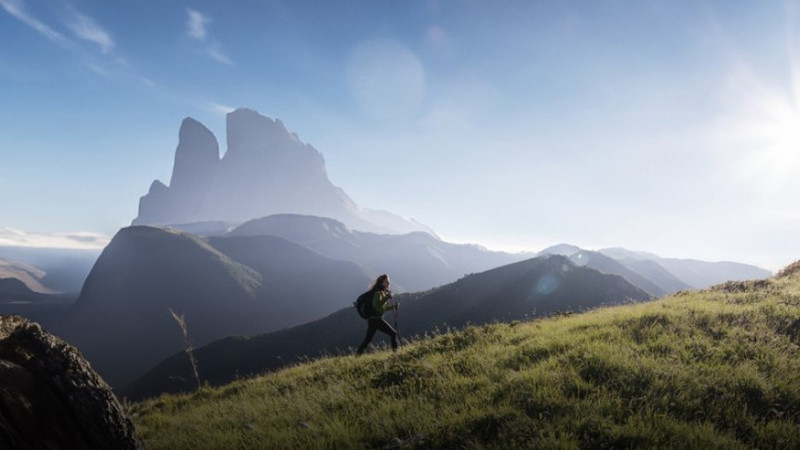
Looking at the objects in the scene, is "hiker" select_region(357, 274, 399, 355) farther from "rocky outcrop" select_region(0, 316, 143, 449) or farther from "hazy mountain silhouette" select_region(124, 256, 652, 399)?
"hazy mountain silhouette" select_region(124, 256, 652, 399)

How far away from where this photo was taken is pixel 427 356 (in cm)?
855

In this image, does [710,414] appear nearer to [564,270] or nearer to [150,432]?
[150,432]

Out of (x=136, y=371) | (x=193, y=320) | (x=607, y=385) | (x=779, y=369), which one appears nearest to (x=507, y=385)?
(x=607, y=385)

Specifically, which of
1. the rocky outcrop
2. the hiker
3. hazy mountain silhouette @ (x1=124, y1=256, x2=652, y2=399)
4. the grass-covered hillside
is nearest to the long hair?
the hiker

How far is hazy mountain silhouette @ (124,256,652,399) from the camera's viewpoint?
348 ft

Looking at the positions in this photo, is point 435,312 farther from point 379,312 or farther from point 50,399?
point 50,399

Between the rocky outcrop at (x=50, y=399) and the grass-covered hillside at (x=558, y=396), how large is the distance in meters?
1.31

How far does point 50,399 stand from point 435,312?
114 metres

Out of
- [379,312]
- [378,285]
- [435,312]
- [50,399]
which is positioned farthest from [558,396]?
[435,312]

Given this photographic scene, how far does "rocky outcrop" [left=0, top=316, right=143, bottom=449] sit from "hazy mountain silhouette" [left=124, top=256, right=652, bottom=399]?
99141 mm

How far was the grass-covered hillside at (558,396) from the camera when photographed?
14.5 ft

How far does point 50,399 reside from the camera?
14.1ft

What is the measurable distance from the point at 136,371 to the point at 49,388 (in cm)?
19280

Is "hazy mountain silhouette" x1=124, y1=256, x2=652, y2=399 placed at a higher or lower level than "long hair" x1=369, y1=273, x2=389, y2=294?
lower
